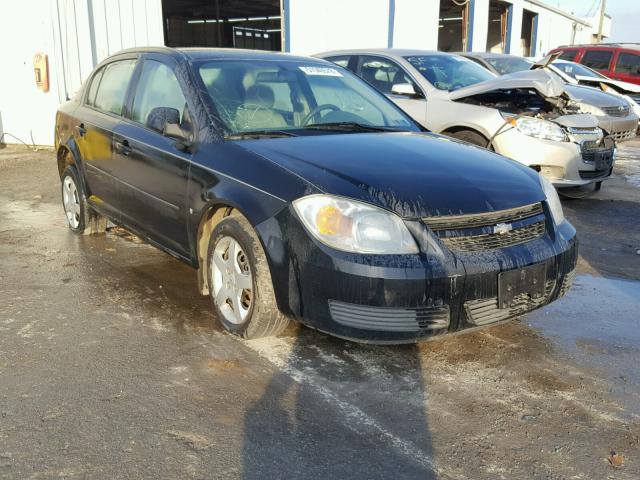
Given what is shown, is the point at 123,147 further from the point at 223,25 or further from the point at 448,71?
the point at 223,25

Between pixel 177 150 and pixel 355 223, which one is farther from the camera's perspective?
pixel 177 150

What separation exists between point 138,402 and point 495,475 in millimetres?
1619

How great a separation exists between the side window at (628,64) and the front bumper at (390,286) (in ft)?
49.0

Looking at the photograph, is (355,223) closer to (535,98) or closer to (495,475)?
(495,475)

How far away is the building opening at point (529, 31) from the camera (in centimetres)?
3036

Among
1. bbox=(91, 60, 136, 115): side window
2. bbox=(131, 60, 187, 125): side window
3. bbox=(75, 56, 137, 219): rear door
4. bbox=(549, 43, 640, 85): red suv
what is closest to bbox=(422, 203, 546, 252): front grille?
bbox=(131, 60, 187, 125): side window

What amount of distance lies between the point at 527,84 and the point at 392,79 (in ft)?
5.75

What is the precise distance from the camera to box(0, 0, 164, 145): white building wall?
1118 centimetres

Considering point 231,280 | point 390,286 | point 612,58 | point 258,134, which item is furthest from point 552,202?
point 612,58

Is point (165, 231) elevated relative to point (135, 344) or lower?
elevated

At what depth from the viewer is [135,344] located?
3.66 meters

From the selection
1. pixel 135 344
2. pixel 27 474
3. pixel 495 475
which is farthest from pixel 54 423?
pixel 495 475

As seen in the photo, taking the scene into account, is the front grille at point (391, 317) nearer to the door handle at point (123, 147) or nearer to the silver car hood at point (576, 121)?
the door handle at point (123, 147)

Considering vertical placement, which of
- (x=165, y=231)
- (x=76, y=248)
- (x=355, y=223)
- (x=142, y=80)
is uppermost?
(x=142, y=80)
